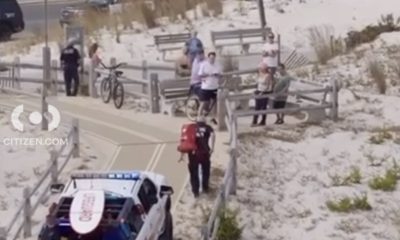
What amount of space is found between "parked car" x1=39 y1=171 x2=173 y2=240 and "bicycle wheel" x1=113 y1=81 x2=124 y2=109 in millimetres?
9267

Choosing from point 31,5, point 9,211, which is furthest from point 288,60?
point 31,5

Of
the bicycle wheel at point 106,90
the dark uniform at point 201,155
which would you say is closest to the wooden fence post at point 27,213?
the dark uniform at point 201,155

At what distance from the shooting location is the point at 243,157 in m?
21.8

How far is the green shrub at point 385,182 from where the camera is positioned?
20097 mm

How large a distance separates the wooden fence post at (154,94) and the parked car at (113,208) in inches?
341

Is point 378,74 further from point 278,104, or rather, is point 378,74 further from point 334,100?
point 278,104

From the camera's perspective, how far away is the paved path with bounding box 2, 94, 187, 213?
68.6ft

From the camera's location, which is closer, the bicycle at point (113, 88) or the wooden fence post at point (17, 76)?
the bicycle at point (113, 88)

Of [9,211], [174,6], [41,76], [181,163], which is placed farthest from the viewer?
[174,6]

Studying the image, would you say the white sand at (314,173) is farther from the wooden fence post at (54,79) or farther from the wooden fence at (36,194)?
the wooden fence post at (54,79)

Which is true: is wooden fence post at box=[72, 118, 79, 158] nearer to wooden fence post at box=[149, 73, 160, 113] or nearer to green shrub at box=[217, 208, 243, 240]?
wooden fence post at box=[149, 73, 160, 113]

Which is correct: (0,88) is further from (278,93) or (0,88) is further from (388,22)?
(388,22)

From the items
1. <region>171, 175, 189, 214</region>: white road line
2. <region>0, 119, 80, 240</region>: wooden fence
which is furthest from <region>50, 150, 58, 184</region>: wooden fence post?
<region>171, 175, 189, 214</region>: white road line

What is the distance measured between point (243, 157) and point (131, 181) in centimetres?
567
